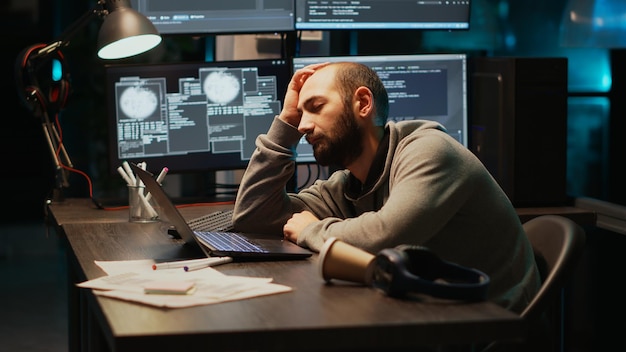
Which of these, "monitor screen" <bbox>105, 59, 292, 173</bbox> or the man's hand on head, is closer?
the man's hand on head

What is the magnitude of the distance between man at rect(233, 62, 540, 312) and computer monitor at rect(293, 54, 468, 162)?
3.14 ft

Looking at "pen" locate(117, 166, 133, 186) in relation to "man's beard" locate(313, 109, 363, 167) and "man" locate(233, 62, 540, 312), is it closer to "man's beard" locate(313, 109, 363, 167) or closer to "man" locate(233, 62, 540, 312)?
"man" locate(233, 62, 540, 312)

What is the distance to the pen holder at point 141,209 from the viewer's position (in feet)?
9.62

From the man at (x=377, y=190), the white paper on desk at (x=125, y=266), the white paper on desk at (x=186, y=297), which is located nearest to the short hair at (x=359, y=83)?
the man at (x=377, y=190)

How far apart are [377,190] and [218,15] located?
4.23ft

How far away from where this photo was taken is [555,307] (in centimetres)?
324

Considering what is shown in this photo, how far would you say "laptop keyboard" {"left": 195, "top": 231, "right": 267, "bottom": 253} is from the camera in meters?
2.23

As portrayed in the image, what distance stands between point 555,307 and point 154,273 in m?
1.63

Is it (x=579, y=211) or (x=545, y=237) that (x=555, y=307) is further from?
(x=545, y=237)

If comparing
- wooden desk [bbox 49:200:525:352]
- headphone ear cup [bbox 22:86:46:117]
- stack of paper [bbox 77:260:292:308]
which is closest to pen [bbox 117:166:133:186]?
headphone ear cup [bbox 22:86:46:117]

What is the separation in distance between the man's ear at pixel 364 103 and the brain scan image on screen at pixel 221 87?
1.11 m

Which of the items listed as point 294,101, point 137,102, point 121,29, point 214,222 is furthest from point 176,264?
point 137,102

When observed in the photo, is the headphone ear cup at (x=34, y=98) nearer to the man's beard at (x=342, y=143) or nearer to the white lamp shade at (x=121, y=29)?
the white lamp shade at (x=121, y=29)

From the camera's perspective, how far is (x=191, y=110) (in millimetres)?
3500
